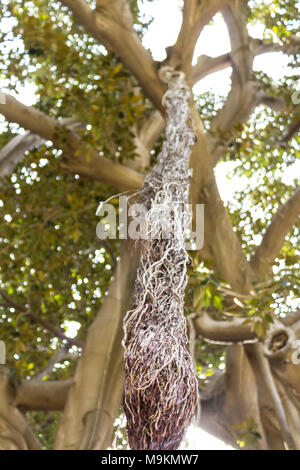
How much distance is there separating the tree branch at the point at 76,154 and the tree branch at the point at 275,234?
1438mm

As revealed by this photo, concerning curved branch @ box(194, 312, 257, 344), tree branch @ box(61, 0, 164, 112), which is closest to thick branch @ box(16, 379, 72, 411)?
curved branch @ box(194, 312, 257, 344)

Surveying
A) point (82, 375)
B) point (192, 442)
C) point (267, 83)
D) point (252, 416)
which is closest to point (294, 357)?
point (252, 416)

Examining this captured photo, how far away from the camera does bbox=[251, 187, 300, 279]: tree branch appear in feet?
17.7

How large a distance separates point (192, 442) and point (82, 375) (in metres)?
2.66

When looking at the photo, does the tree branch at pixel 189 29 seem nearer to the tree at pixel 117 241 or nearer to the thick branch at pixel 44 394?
the tree at pixel 117 241

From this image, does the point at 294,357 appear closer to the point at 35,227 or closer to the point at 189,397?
the point at 189,397

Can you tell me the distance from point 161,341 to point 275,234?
3.75 meters

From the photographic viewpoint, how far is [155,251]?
2367mm

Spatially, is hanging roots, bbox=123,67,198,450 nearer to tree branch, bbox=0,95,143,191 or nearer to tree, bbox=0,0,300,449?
tree, bbox=0,0,300,449

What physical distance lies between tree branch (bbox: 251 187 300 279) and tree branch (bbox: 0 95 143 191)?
1.44 metres

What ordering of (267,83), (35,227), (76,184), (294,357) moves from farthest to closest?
(267,83) → (76,184) → (35,227) → (294,357)

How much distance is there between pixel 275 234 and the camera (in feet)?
18.0

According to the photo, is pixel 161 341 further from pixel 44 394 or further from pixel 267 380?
pixel 44 394

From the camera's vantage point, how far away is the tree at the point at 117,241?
4.48 metres
